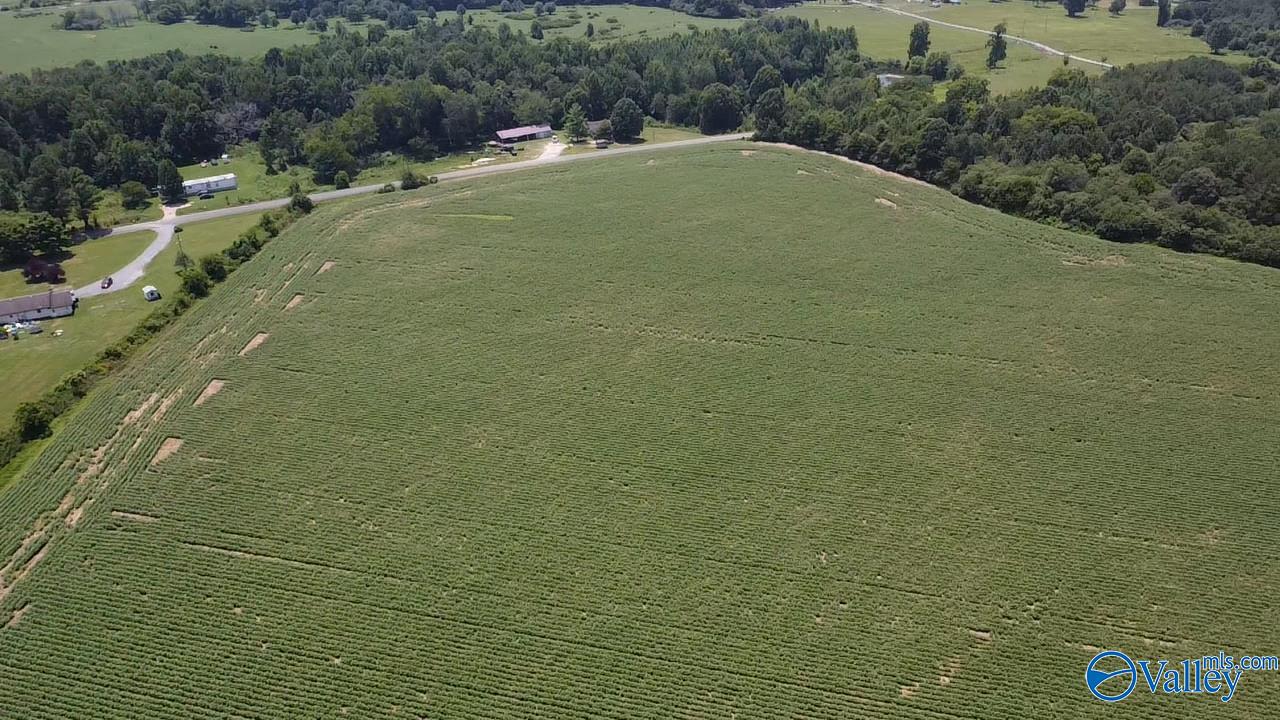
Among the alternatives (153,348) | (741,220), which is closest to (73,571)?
(153,348)

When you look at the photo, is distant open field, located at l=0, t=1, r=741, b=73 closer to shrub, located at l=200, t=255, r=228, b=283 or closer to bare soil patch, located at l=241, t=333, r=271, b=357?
shrub, located at l=200, t=255, r=228, b=283

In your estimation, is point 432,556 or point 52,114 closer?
point 432,556

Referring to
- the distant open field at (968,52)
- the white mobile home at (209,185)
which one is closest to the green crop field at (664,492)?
the white mobile home at (209,185)

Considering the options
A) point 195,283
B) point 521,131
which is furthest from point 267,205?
point 521,131

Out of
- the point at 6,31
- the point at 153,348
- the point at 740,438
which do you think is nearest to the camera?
the point at 740,438

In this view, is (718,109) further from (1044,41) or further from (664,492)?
(1044,41)

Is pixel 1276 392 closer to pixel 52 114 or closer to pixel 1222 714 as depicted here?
pixel 1222 714
